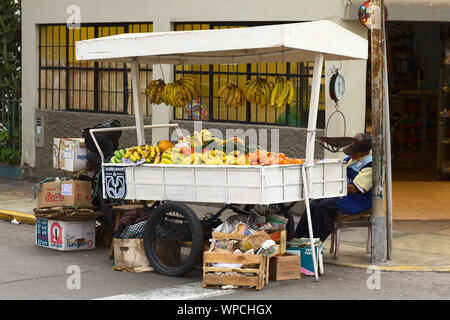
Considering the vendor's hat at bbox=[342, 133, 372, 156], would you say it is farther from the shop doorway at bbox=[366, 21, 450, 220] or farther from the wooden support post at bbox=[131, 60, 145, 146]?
the shop doorway at bbox=[366, 21, 450, 220]

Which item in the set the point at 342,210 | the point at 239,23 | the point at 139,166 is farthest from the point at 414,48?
the point at 139,166

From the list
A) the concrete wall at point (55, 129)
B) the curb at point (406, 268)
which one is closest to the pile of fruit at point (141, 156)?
the curb at point (406, 268)

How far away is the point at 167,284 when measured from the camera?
28.0ft

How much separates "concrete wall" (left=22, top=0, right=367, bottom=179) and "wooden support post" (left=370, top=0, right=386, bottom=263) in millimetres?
2808

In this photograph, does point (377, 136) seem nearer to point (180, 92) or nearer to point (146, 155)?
point (180, 92)

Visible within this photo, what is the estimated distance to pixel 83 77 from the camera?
16.2 metres

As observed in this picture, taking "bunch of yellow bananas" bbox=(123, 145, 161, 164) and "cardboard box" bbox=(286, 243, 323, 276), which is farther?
"bunch of yellow bananas" bbox=(123, 145, 161, 164)

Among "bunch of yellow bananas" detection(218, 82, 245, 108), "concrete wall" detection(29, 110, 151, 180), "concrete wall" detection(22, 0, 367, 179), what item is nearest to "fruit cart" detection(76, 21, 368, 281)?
"bunch of yellow bananas" detection(218, 82, 245, 108)

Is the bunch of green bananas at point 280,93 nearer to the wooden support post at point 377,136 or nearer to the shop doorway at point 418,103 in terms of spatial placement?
the wooden support post at point 377,136

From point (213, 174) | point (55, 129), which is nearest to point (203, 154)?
point (213, 174)

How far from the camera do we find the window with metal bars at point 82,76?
50.4ft

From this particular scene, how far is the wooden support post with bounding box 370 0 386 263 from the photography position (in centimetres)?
943

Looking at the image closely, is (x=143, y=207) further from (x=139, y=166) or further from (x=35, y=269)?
(x=35, y=269)
